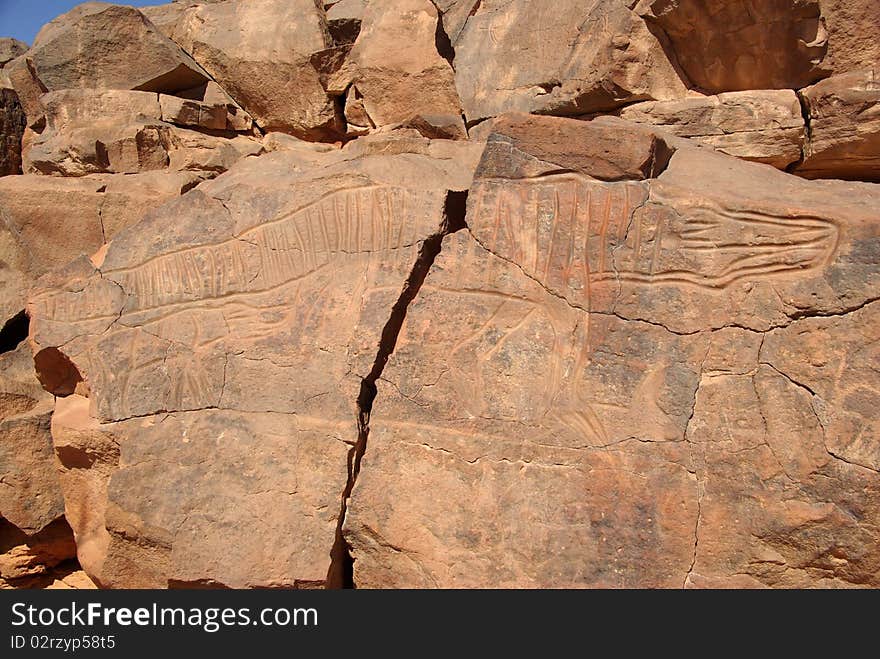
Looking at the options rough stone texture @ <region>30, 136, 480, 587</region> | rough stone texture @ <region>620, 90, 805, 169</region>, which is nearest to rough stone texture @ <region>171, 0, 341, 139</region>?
rough stone texture @ <region>30, 136, 480, 587</region>

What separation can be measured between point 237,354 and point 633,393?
1.64 meters

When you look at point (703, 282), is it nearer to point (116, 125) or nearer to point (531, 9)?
point (531, 9)

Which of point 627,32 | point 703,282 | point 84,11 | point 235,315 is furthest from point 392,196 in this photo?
point 84,11

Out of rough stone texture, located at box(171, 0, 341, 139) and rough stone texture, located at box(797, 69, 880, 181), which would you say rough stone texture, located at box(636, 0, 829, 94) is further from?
rough stone texture, located at box(171, 0, 341, 139)

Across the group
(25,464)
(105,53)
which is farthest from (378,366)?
(105,53)

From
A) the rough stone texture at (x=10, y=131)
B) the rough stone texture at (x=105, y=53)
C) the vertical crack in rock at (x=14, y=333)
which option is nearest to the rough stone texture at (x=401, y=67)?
the rough stone texture at (x=105, y=53)

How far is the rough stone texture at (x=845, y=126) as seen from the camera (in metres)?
3.67

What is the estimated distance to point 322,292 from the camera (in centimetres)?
329

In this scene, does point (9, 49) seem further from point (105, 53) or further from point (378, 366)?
point (378, 366)

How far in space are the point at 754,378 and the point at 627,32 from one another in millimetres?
2194

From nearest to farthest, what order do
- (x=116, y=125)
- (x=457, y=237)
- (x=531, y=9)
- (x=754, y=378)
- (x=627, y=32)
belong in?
(x=754, y=378)
(x=457, y=237)
(x=627, y=32)
(x=531, y=9)
(x=116, y=125)

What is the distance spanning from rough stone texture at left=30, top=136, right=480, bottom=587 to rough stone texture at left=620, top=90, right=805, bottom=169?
3.97 feet

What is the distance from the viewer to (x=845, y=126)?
3.73 meters

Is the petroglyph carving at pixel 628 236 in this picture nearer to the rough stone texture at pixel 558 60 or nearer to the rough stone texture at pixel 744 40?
the rough stone texture at pixel 558 60
